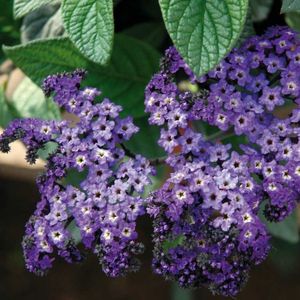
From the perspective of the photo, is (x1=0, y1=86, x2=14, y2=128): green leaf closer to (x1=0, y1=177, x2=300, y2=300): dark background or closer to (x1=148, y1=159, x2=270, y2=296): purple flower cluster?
(x1=148, y1=159, x2=270, y2=296): purple flower cluster

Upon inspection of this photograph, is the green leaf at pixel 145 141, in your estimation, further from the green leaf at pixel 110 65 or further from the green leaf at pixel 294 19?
the green leaf at pixel 294 19

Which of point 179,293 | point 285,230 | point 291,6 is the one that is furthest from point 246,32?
point 179,293

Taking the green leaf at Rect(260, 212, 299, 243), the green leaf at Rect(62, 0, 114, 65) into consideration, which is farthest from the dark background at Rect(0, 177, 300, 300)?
the green leaf at Rect(62, 0, 114, 65)

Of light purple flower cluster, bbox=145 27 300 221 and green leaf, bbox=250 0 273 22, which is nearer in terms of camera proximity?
light purple flower cluster, bbox=145 27 300 221

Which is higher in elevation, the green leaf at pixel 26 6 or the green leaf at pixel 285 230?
the green leaf at pixel 26 6

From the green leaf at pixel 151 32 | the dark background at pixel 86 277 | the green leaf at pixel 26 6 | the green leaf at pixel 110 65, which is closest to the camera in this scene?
the green leaf at pixel 26 6

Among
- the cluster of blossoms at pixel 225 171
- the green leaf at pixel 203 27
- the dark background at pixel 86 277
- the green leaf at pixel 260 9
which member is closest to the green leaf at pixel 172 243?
the cluster of blossoms at pixel 225 171
